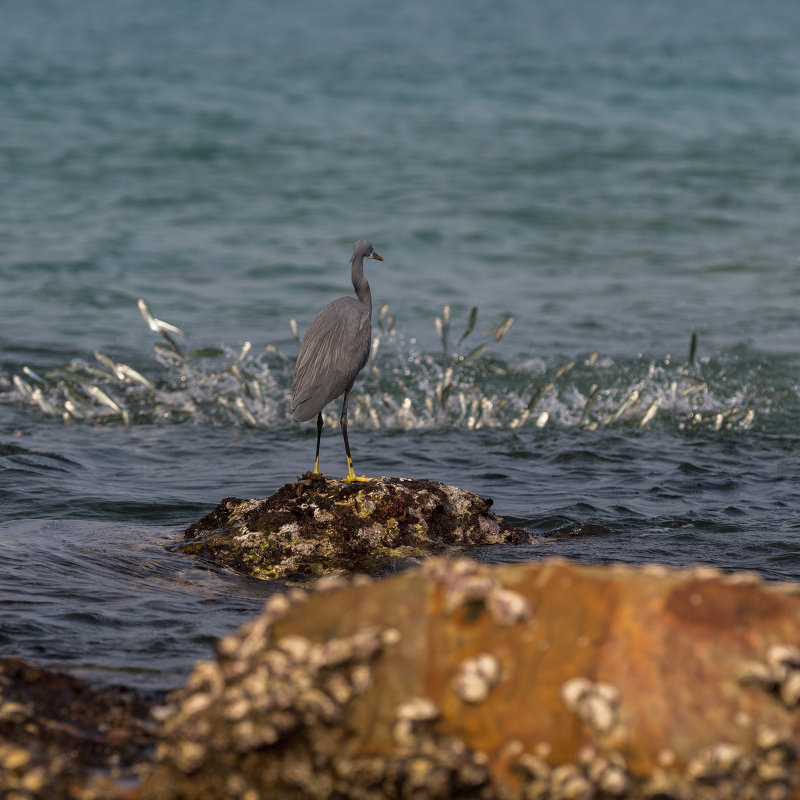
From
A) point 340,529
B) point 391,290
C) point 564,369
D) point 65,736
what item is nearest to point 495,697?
point 65,736

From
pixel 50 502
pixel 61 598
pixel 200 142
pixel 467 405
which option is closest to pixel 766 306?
pixel 467 405

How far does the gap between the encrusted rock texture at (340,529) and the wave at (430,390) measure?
218 cm

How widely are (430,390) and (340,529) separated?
4.75 meters

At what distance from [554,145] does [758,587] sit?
2050 cm

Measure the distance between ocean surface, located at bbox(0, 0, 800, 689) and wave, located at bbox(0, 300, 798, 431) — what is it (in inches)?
1.9

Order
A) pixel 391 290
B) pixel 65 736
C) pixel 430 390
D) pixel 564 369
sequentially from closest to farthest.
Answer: pixel 65 736
pixel 564 369
pixel 430 390
pixel 391 290

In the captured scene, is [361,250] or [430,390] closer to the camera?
[361,250]

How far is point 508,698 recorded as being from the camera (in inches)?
101

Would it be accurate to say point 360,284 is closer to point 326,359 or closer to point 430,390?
point 326,359

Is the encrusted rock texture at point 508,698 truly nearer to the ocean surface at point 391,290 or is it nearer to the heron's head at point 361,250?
the ocean surface at point 391,290

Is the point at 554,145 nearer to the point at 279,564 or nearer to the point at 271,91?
the point at 271,91

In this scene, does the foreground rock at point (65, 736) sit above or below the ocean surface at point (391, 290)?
below

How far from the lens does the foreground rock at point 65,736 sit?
2.70 meters

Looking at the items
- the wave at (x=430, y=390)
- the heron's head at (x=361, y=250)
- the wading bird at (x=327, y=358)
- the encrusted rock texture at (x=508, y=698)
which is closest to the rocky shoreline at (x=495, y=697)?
the encrusted rock texture at (x=508, y=698)
